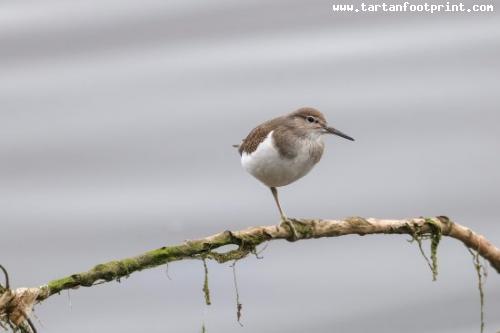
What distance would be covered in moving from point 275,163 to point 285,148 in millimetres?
107

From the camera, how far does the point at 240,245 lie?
3.37 metres

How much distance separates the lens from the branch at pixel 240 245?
3.03 meters

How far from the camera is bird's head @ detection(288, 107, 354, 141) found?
4336 mm

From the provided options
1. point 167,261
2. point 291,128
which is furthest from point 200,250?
point 291,128

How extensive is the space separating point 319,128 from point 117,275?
164 cm

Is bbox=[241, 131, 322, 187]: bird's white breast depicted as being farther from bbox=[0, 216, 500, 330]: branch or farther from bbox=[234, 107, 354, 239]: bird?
bbox=[0, 216, 500, 330]: branch

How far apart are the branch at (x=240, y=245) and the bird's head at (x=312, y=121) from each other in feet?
2.37

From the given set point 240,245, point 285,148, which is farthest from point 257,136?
point 240,245

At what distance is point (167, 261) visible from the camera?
3154 millimetres

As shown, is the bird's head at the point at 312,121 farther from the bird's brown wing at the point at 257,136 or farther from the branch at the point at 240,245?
the branch at the point at 240,245

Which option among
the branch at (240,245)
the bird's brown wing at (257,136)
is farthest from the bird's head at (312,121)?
the branch at (240,245)

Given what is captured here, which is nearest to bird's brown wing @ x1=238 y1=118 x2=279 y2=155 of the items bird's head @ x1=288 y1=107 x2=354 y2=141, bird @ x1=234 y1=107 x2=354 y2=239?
bird @ x1=234 y1=107 x2=354 y2=239

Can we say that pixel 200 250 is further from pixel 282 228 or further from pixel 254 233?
pixel 282 228

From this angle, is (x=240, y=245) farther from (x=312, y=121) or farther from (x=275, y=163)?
(x=312, y=121)
